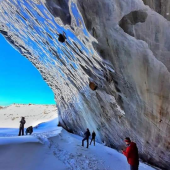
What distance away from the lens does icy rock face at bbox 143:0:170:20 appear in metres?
4.66

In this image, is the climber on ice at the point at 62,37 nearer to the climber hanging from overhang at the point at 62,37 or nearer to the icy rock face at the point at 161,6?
the climber hanging from overhang at the point at 62,37

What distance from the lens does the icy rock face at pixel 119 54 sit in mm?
5343

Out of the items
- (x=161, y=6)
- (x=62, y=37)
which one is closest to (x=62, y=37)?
(x=62, y=37)

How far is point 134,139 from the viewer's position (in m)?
8.29

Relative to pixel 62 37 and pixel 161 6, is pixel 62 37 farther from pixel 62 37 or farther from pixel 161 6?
pixel 161 6

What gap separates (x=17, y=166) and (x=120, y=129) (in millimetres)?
5764

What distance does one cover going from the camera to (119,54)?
646cm

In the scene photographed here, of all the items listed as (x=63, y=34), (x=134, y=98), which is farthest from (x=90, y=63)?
(x=134, y=98)

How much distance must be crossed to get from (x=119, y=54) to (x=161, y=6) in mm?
2131

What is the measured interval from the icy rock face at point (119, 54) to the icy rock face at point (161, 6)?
12 centimetres

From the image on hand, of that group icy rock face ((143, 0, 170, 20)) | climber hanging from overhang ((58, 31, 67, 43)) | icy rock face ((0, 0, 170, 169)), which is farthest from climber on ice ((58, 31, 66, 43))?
icy rock face ((143, 0, 170, 20))

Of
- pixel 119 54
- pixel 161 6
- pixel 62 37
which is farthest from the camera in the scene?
pixel 62 37

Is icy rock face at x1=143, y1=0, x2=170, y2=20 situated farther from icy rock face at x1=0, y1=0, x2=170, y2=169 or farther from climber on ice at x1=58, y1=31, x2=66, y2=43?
climber on ice at x1=58, y1=31, x2=66, y2=43

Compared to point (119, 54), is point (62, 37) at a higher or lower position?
higher
